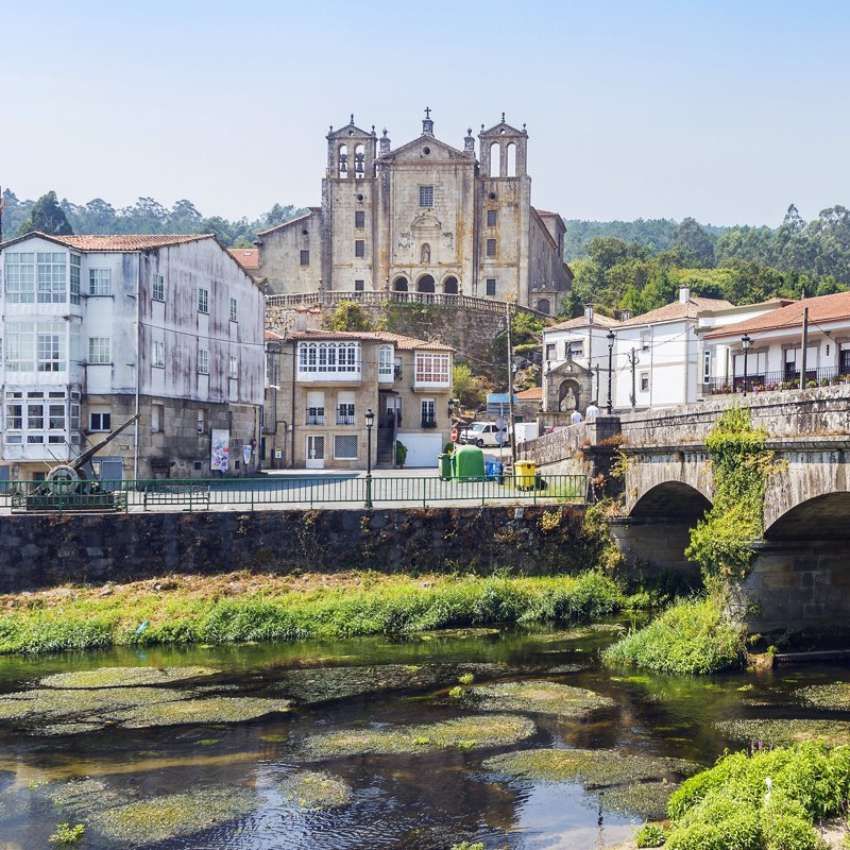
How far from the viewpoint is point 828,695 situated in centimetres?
2367

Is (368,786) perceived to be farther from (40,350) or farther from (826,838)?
(40,350)

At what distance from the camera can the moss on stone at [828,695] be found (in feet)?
75.3

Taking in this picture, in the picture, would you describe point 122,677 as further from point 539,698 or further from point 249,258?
point 249,258

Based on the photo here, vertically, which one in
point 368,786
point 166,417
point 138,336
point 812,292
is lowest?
point 368,786

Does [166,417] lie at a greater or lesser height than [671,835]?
greater

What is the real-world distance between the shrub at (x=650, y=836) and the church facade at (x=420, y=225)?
8717cm

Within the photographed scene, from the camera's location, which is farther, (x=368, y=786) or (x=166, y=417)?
(x=166, y=417)

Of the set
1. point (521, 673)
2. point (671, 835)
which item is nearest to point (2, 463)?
point (521, 673)

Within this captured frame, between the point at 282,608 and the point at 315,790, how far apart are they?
1429 centimetres

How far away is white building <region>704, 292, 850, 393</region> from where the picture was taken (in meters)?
48.5

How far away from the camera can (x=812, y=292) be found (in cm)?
10981

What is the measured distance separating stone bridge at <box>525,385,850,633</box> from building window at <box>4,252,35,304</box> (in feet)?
78.2

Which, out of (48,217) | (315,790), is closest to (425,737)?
(315,790)

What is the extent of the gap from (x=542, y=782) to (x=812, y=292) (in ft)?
325
